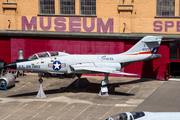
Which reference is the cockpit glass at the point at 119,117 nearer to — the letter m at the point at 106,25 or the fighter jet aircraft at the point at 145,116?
the fighter jet aircraft at the point at 145,116

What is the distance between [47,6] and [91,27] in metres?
5.48

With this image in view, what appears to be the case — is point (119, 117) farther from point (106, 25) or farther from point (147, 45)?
point (106, 25)

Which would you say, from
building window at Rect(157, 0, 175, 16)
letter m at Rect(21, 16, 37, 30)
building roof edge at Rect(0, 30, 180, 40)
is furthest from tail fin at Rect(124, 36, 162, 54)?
letter m at Rect(21, 16, 37, 30)

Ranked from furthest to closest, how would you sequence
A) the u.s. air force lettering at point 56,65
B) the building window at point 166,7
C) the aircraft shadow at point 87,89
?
1. the building window at point 166,7
2. the aircraft shadow at point 87,89
3. the u.s. air force lettering at point 56,65

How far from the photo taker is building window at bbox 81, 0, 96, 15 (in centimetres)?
3022

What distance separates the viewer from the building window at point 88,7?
3022 cm

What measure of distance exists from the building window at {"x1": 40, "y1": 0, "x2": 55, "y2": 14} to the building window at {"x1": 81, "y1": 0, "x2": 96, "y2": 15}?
11.1 ft

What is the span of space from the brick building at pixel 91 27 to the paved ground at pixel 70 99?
3.55m

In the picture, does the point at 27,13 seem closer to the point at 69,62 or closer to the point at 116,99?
the point at 69,62

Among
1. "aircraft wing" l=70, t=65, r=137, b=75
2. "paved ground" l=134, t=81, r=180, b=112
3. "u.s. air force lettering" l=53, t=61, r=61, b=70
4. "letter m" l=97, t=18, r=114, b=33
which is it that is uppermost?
"letter m" l=97, t=18, r=114, b=33

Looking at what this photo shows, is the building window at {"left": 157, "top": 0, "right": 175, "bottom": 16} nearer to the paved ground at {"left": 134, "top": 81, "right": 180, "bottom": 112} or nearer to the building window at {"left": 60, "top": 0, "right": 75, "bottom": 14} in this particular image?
the paved ground at {"left": 134, "top": 81, "right": 180, "bottom": 112}

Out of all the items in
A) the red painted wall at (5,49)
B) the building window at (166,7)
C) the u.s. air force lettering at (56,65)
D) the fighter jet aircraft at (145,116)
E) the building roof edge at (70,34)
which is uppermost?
the building window at (166,7)

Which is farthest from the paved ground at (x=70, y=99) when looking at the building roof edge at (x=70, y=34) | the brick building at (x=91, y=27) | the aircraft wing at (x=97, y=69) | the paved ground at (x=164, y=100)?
the building roof edge at (x=70, y=34)

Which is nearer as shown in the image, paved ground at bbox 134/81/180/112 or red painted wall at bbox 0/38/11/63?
paved ground at bbox 134/81/180/112
